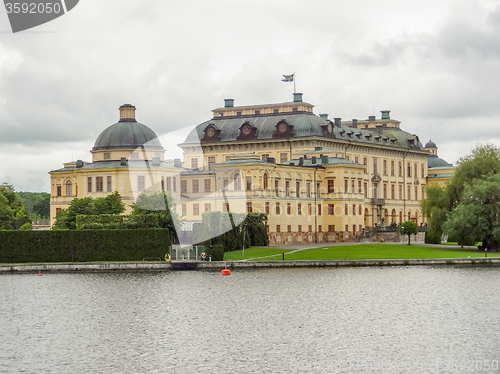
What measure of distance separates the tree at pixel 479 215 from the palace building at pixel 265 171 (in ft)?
67.5

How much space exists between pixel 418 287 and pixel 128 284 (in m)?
17.3

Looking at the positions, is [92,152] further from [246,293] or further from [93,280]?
[246,293]

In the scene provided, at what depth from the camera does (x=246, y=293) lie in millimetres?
53469

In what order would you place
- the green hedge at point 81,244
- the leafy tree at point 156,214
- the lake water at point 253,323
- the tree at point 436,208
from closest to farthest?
the lake water at point 253,323 < the green hedge at point 81,244 < the leafy tree at point 156,214 < the tree at point 436,208

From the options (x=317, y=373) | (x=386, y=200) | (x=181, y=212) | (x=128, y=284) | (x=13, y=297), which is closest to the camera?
(x=317, y=373)

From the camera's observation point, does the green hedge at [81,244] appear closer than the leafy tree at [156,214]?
Yes

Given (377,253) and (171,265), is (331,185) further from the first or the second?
(171,265)

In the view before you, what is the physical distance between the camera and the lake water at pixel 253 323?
31562 millimetres

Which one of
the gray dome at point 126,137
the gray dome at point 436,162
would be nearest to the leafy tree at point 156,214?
the gray dome at point 126,137

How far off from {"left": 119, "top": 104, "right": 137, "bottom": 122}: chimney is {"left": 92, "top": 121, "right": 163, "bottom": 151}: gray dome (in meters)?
0.63

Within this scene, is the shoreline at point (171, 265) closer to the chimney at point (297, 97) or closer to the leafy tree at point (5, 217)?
the leafy tree at point (5, 217)

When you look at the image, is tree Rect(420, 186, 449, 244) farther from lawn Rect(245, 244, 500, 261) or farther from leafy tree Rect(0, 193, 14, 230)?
leafy tree Rect(0, 193, 14, 230)

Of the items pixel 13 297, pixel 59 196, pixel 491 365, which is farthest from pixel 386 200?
pixel 491 365

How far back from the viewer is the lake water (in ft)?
104
